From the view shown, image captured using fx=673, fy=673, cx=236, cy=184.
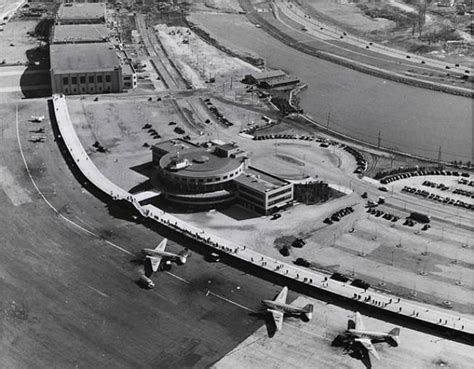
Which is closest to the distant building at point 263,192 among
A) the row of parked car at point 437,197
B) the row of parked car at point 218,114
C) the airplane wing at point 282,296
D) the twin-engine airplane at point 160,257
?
the twin-engine airplane at point 160,257

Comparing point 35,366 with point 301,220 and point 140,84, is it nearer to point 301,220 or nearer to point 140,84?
point 301,220

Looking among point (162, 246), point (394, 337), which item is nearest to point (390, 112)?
point (162, 246)

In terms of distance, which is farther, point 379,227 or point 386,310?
point 379,227

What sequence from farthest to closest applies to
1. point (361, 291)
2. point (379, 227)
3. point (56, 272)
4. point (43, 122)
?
1. point (43, 122)
2. point (379, 227)
3. point (56, 272)
4. point (361, 291)

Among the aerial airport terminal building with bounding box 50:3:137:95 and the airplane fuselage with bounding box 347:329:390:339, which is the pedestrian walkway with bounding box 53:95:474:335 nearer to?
the airplane fuselage with bounding box 347:329:390:339

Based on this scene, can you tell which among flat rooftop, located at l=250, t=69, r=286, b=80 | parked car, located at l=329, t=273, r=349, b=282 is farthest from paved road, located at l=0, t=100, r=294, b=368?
flat rooftop, located at l=250, t=69, r=286, b=80

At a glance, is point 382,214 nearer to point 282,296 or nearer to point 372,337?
point 282,296

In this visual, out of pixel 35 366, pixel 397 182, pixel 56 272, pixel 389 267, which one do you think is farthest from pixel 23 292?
pixel 397 182
